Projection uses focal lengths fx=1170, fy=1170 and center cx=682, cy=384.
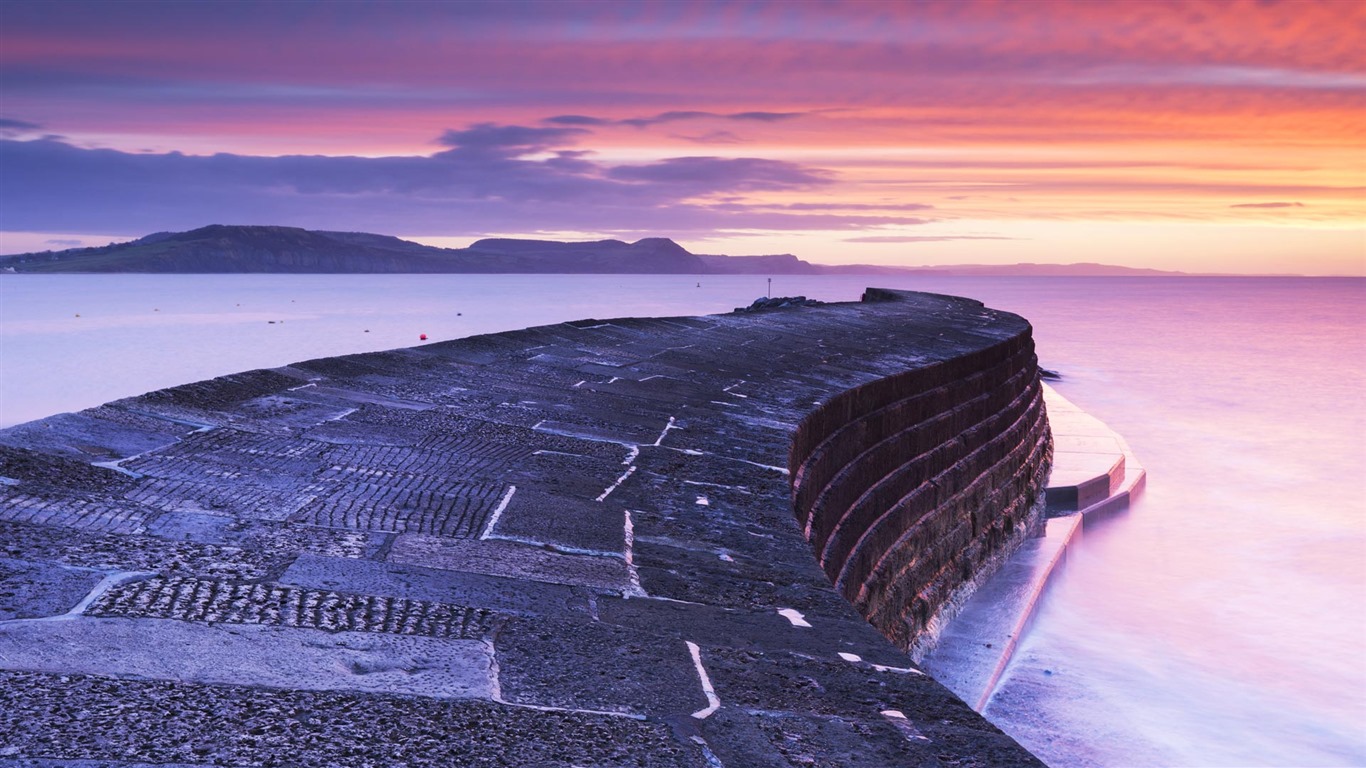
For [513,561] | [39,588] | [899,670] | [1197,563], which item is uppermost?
[39,588]

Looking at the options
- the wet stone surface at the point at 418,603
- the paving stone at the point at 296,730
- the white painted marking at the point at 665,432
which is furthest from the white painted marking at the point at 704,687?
the white painted marking at the point at 665,432

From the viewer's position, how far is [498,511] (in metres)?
4.55

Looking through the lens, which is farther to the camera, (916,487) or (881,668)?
(916,487)

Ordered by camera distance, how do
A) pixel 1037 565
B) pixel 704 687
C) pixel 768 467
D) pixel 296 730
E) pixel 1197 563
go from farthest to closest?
pixel 1197 563 → pixel 1037 565 → pixel 768 467 → pixel 704 687 → pixel 296 730

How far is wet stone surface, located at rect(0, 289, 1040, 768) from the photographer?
2537 millimetres

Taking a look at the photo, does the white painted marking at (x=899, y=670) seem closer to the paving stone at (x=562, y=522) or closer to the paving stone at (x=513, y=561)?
the paving stone at (x=513, y=561)

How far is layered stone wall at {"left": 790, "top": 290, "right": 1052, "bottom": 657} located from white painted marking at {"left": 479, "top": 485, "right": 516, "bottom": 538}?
6.63 ft

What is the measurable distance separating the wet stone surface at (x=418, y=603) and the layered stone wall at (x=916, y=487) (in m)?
1.56

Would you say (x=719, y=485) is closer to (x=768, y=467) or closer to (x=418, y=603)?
(x=768, y=467)

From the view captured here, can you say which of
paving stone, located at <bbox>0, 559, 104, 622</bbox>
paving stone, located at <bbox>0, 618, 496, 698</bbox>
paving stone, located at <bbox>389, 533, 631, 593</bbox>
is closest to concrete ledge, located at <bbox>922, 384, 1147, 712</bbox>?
paving stone, located at <bbox>389, 533, 631, 593</bbox>

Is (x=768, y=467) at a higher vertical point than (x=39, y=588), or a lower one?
lower

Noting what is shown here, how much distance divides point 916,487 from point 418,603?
Answer: 797 cm

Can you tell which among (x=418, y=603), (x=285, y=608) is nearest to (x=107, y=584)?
(x=285, y=608)

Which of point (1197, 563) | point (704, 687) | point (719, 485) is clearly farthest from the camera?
point (1197, 563)
